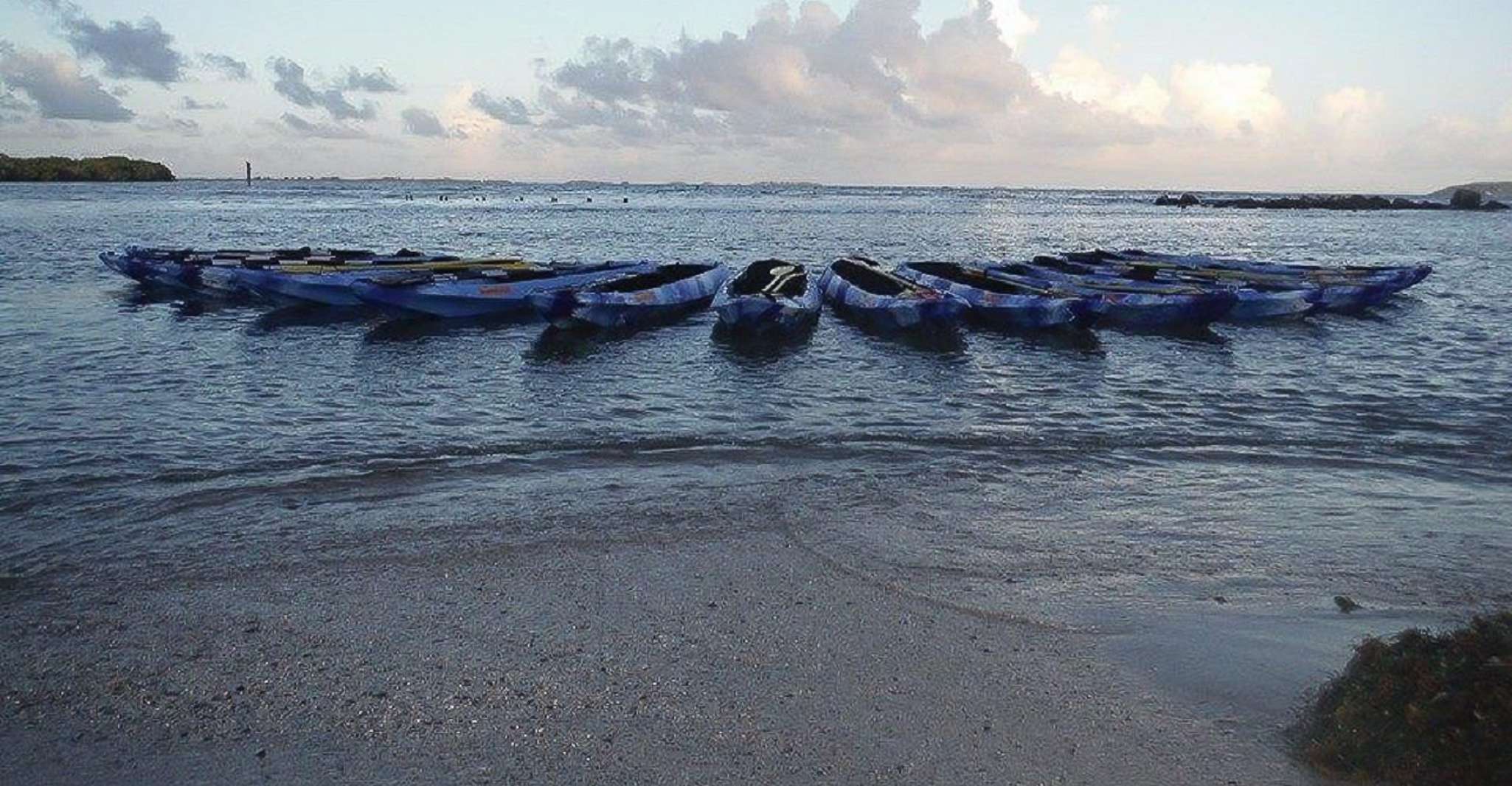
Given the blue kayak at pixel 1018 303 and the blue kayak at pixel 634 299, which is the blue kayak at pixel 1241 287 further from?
the blue kayak at pixel 634 299

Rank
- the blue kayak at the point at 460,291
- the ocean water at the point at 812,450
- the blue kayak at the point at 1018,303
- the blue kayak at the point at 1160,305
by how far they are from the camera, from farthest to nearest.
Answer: the blue kayak at the point at 1160,305 < the blue kayak at the point at 460,291 < the blue kayak at the point at 1018,303 < the ocean water at the point at 812,450

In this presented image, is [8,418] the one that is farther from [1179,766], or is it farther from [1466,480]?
[1466,480]

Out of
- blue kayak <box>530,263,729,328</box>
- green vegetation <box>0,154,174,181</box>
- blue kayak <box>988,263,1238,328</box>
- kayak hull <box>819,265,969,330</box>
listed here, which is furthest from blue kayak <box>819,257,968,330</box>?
green vegetation <box>0,154,174,181</box>

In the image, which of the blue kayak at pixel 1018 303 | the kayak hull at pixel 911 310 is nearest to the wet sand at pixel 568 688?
the kayak hull at pixel 911 310

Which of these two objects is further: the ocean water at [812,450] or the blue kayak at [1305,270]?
the blue kayak at [1305,270]

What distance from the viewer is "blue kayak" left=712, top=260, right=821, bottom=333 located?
18.5 metres

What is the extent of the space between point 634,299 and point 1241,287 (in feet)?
45.6

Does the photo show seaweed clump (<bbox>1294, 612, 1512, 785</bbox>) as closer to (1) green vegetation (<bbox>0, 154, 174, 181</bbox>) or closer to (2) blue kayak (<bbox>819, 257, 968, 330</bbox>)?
(2) blue kayak (<bbox>819, 257, 968, 330</bbox>)

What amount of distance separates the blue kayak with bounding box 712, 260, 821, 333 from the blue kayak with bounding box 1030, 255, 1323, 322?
6.95 metres

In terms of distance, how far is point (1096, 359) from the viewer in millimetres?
16828

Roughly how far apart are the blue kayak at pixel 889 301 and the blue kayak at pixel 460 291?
5340mm

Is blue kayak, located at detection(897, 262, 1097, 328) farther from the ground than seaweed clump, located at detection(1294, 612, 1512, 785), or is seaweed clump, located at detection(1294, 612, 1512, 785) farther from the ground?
blue kayak, located at detection(897, 262, 1097, 328)

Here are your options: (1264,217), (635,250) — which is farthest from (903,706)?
(1264,217)

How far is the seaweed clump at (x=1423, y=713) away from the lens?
3838 mm
